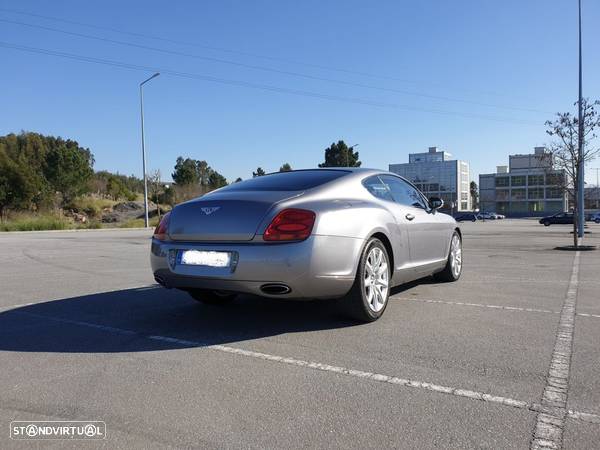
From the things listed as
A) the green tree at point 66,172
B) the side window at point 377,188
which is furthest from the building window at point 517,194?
the side window at point 377,188

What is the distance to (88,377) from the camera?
10.8 feet

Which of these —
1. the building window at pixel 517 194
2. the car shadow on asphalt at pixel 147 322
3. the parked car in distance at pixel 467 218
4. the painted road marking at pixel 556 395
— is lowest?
the parked car in distance at pixel 467 218

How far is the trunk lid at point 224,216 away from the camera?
4.20 m

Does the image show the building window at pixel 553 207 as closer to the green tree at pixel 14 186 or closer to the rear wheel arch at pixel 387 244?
the green tree at pixel 14 186

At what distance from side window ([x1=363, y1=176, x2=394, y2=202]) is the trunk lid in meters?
0.97

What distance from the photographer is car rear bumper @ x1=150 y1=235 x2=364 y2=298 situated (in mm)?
4027

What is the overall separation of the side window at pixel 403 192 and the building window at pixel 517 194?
120078mm

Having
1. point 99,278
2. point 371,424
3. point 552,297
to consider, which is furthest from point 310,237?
point 99,278

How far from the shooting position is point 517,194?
117 m

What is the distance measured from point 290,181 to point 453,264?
3.15 metres

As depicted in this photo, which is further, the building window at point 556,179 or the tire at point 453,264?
the building window at point 556,179

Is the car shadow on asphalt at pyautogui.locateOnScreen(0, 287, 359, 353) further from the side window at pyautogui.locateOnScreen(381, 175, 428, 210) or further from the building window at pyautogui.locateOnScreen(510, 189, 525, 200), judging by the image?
the building window at pyautogui.locateOnScreen(510, 189, 525, 200)

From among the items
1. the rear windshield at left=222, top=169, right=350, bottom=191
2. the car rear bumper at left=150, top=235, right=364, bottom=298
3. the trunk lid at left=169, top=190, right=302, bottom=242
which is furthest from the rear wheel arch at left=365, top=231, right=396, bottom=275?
the trunk lid at left=169, top=190, right=302, bottom=242

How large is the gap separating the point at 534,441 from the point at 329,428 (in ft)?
3.12
